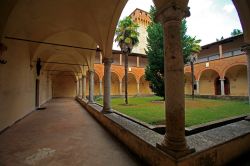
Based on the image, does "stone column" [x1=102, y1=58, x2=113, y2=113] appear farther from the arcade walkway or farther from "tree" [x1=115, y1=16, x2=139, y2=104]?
"tree" [x1=115, y1=16, x2=139, y2=104]

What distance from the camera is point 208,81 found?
26.2 metres

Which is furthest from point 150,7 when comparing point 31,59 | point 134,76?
point 31,59

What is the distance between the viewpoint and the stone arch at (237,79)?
21.3 m

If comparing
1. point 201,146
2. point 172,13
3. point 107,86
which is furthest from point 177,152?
point 107,86

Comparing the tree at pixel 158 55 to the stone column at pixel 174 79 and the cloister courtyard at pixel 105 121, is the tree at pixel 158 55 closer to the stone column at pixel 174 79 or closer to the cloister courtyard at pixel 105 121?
the cloister courtyard at pixel 105 121

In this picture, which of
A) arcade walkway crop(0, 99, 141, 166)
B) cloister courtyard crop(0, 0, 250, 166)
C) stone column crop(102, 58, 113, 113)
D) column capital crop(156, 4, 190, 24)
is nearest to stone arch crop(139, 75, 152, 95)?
cloister courtyard crop(0, 0, 250, 166)

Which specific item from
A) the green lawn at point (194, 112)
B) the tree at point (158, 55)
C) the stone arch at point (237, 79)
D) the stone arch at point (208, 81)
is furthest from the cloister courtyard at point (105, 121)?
the stone arch at point (208, 81)

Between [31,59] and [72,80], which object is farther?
[72,80]

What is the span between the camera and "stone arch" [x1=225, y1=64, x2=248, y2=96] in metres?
21.3

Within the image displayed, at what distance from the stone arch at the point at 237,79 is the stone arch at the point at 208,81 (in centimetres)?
208

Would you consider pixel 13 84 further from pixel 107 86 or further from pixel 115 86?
pixel 115 86

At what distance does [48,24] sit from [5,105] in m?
4.29

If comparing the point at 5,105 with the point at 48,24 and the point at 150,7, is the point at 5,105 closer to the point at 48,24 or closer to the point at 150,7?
the point at 48,24

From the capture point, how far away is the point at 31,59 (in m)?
9.80
